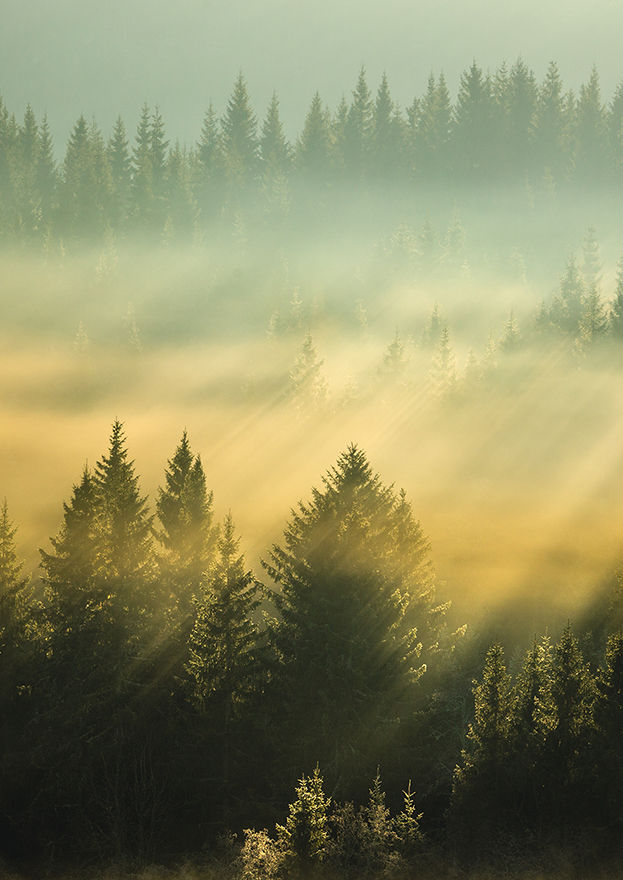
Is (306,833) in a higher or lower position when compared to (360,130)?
lower

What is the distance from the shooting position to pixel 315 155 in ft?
421

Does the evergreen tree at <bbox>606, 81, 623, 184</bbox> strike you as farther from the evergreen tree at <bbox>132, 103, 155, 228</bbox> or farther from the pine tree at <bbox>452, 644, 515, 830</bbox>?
the pine tree at <bbox>452, 644, 515, 830</bbox>

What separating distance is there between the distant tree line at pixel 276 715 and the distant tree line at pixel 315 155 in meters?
88.8

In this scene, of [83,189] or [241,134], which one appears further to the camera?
[241,134]

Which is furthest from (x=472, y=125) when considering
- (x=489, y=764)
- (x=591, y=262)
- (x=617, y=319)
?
(x=489, y=764)

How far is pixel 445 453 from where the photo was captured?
78.0 meters

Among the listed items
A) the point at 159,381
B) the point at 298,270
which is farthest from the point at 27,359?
the point at 298,270

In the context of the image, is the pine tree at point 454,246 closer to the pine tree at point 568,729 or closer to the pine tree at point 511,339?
the pine tree at point 511,339

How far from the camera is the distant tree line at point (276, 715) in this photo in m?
29.9

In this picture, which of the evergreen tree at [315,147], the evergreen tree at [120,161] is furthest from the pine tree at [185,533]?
the evergreen tree at [315,147]

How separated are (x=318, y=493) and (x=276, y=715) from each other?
31.6ft

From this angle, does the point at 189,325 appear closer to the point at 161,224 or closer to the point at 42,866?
the point at 161,224

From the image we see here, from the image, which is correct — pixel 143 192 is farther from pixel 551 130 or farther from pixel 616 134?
pixel 616 134

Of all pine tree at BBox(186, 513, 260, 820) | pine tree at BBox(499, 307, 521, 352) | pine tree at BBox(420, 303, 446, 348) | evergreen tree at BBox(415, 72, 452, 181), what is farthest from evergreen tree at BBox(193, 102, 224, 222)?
pine tree at BBox(186, 513, 260, 820)
